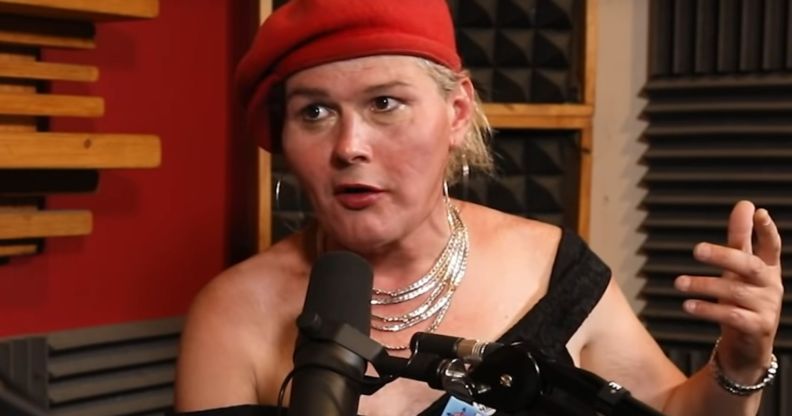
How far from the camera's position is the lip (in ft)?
4.10

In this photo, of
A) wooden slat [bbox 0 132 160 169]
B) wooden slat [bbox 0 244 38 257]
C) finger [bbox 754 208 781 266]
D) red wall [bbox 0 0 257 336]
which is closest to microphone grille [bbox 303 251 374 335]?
finger [bbox 754 208 781 266]

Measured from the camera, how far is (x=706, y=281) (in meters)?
1.07

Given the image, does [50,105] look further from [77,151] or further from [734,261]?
[734,261]

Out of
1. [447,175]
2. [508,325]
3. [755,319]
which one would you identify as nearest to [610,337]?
[508,325]

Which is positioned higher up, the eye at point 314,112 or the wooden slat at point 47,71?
the wooden slat at point 47,71

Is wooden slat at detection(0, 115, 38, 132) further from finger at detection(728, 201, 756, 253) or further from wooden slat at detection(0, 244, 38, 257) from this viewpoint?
finger at detection(728, 201, 756, 253)

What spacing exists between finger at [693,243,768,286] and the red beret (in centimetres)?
43

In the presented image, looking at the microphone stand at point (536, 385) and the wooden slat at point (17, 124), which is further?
the wooden slat at point (17, 124)

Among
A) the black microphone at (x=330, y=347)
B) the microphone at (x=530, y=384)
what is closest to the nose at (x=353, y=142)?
the black microphone at (x=330, y=347)

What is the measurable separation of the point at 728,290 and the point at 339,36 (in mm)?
525

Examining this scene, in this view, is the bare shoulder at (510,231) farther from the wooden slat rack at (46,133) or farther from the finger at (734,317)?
the wooden slat rack at (46,133)

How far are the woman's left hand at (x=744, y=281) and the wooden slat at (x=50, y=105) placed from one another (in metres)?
1.06

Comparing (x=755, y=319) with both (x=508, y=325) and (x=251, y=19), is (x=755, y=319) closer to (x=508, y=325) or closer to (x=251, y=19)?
(x=508, y=325)

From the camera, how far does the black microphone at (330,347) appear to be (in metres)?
0.72
